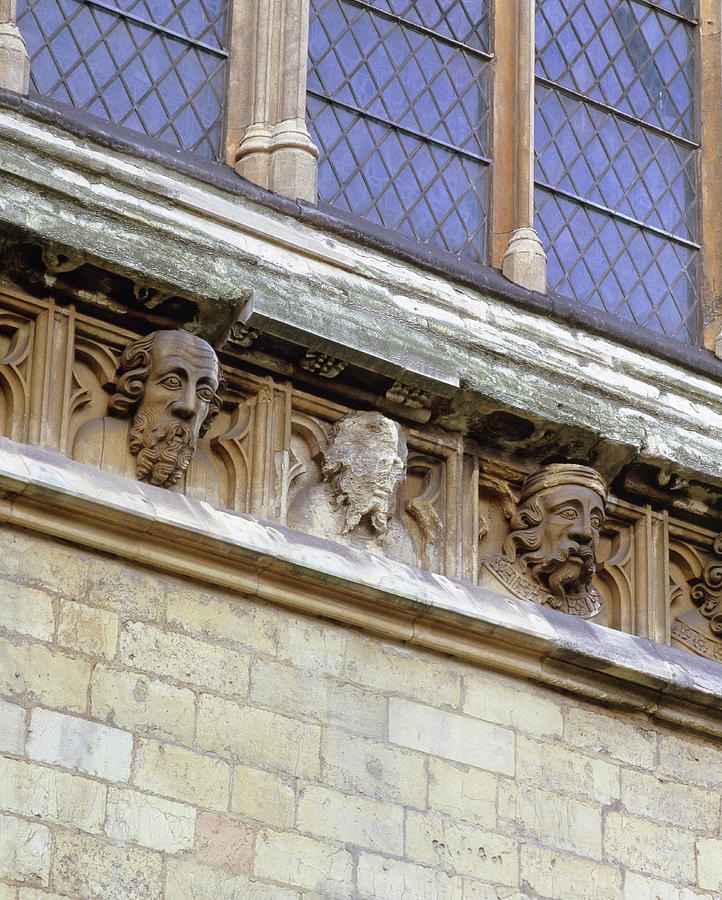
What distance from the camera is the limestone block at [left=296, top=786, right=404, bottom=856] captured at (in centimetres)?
730

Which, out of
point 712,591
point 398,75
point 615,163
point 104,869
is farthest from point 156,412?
point 615,163

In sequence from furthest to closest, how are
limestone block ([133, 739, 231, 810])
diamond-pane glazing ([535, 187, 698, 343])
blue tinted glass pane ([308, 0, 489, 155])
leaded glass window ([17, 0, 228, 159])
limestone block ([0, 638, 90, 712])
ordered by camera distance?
diamond-pane glazing ([535, 187, 698, 343]) → blue tinted glass pane ([308, 0, 489, 155]) → leaded glass window ([17, 0, 228, 159]) → limestone block ([133, 739, 231, 810]) → limestone block ([0, 638, 90, 712])

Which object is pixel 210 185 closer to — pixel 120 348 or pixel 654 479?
pixel 120 348

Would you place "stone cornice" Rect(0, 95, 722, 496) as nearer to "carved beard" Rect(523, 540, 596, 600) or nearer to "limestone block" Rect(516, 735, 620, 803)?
"carved beard" Rect(523, 540, 596, 600)

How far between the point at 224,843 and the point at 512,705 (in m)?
1.20

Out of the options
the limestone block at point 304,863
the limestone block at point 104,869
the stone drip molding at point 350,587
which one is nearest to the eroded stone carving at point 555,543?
the stone drip molding at point 350,587

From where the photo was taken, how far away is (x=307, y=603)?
7.56 meters

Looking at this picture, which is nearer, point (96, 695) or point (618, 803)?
point (96, 695)

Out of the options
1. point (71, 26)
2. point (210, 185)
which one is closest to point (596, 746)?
point (210, 185)

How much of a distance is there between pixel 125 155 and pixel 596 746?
7.86ft

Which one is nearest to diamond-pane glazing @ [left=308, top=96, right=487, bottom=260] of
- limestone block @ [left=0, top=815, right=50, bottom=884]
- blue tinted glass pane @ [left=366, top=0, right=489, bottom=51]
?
blue tinted glass pane @ [left=366, top=0, right=489, bottom=51]

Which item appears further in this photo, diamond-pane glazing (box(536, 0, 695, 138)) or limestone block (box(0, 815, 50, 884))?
diamond-pane glazing (box(536, 0, 695, 138))

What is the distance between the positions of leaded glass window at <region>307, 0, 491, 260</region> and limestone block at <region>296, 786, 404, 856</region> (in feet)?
7.28

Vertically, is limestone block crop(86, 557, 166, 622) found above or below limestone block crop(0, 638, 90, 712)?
above
